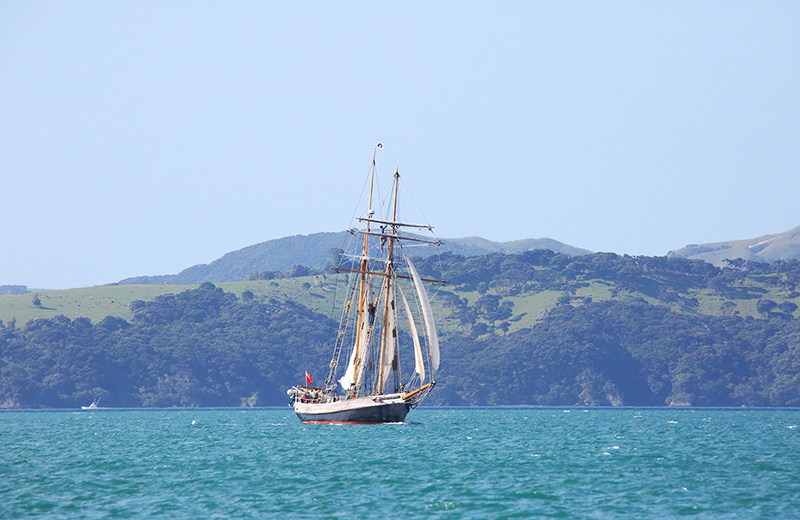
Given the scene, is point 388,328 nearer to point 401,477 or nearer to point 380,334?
point 380,334

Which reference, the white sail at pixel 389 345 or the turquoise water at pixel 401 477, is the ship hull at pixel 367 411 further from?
the turquoise water at pixel 401 477

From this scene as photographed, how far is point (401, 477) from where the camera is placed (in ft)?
152

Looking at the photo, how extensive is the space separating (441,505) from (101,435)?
182 feet

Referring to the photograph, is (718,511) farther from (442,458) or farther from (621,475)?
(442,458)

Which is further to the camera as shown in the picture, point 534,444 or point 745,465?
point 534,444

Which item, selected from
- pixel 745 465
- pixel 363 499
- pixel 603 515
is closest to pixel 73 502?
pixel 363 499

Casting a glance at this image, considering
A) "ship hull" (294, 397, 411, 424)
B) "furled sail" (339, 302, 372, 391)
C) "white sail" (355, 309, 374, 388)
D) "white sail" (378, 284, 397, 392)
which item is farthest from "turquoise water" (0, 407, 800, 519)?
"furled sail" (339, 302, 372, 391)

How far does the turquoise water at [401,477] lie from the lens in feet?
122

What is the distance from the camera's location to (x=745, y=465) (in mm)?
52125

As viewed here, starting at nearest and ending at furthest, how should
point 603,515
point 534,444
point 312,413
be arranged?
point 603,515 → point 534,444 → point 312,413

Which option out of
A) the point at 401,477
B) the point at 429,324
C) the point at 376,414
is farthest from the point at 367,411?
the point at 401,477

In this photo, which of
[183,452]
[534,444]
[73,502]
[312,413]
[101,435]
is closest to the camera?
[73,502]

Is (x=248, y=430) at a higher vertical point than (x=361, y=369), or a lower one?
lower

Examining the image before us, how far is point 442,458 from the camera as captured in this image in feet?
182
